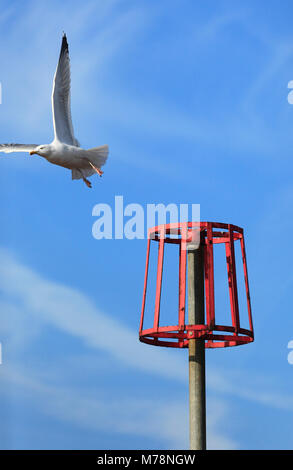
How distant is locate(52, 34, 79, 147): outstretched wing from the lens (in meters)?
18.7

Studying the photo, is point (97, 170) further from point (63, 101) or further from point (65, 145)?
point (63, 101)

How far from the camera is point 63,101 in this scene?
61.8ft

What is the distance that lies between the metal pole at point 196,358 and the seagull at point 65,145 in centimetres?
336

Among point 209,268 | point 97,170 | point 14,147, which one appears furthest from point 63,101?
point 209,268

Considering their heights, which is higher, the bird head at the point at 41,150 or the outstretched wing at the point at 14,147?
the outstretched wing at the point at 14,147

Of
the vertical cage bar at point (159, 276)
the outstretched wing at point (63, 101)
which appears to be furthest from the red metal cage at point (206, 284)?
the outstretched wing at point (63, 101)

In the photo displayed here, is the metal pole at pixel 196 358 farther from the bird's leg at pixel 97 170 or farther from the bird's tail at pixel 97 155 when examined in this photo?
the bird's tail at pixel 97 155

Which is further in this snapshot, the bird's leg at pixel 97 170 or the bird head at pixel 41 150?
the bird's leg at pixel 97 170

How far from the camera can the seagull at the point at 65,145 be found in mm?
18484

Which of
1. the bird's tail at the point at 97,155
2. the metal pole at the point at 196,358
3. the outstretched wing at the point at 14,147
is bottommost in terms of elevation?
the metal pole at the point at 196,358

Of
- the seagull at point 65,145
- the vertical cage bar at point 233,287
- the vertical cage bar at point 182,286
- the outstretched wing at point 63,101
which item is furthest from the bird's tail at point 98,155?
the vertical cage bar at point 233,287

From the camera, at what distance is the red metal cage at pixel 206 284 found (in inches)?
624
